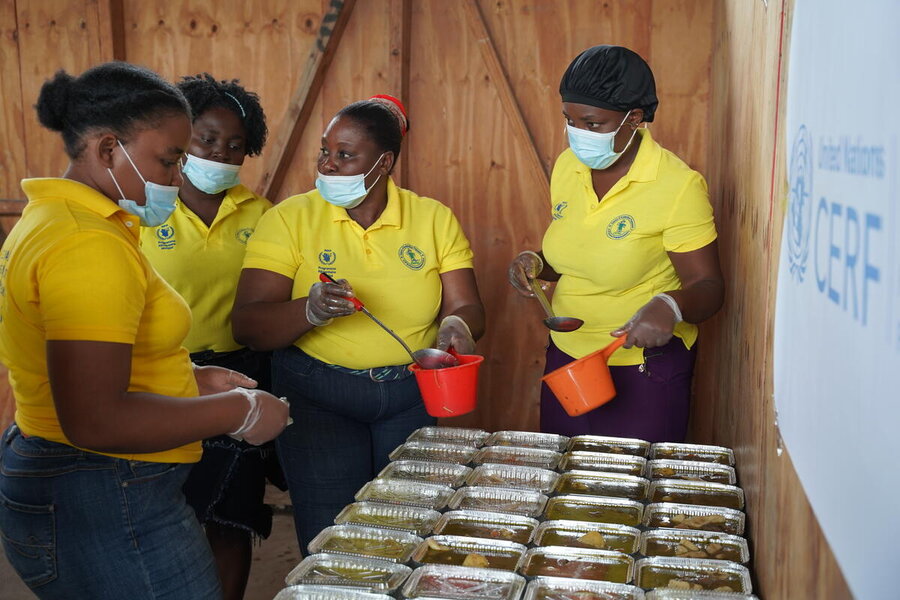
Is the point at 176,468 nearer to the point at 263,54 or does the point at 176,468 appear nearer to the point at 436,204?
the point at 436,204

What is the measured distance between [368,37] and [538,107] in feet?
3.22

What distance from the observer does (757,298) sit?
2189 millimetres

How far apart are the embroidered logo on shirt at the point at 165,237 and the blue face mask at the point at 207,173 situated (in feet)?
0.64

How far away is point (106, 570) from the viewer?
1.84 m

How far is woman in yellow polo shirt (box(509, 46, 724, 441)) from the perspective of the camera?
2680 mm

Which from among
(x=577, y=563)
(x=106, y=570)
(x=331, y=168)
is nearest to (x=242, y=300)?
(x=331, y=168)

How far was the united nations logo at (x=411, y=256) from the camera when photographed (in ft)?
9.57

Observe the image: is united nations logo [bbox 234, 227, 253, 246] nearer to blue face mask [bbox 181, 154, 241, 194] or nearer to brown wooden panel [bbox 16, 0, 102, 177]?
blue face mask [bbox 181, 154, 241, 194]

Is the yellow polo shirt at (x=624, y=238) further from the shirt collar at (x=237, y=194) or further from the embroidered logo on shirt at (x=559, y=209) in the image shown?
the shirt collar at (x=237, y=194)

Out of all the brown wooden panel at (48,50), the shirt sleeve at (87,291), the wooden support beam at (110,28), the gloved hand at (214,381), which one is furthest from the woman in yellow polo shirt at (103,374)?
the brown wooden panel at (48,50)

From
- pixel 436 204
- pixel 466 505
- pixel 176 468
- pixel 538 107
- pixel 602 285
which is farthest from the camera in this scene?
pixel 538 107

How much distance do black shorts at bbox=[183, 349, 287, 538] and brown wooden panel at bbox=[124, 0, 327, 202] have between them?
1.87 metres

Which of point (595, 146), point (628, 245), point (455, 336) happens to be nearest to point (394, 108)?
point (595, 146)

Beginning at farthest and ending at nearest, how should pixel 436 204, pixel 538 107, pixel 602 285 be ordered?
pixel 538 107, pixel 436 204, pixel 602 285
